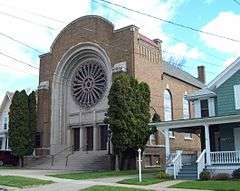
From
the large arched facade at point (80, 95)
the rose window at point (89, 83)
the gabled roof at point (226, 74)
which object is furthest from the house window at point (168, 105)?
the gabled roof at point (226, 74)

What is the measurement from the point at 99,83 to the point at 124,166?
10.8 m

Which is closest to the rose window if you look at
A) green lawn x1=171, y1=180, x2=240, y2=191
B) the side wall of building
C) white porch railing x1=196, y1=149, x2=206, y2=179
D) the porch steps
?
the side wall of building

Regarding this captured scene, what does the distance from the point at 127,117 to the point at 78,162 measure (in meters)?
8.37

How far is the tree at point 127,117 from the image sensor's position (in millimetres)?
30094

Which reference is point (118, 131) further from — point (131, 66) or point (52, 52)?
point (52, 52)

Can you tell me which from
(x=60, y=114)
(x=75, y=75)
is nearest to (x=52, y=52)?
(x=75, y=75)

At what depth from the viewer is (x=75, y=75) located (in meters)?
43.8

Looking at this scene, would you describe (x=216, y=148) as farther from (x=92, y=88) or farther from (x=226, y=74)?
(x=92, y=88)

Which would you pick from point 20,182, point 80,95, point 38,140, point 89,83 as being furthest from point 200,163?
point 38,140

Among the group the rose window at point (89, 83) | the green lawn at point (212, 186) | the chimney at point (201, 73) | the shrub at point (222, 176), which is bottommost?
the green lawn at point (212, 186)

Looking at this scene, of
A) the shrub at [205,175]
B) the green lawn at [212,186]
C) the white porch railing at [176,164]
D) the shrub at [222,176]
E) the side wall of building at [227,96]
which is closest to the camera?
the green lawn at [212,186]

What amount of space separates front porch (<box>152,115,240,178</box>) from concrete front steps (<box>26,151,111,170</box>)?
30.8 feet

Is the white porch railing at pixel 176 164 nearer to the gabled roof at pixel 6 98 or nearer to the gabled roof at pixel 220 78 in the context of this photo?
the gabled roof at pixel 220 78

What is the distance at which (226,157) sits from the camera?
80.7 ft
